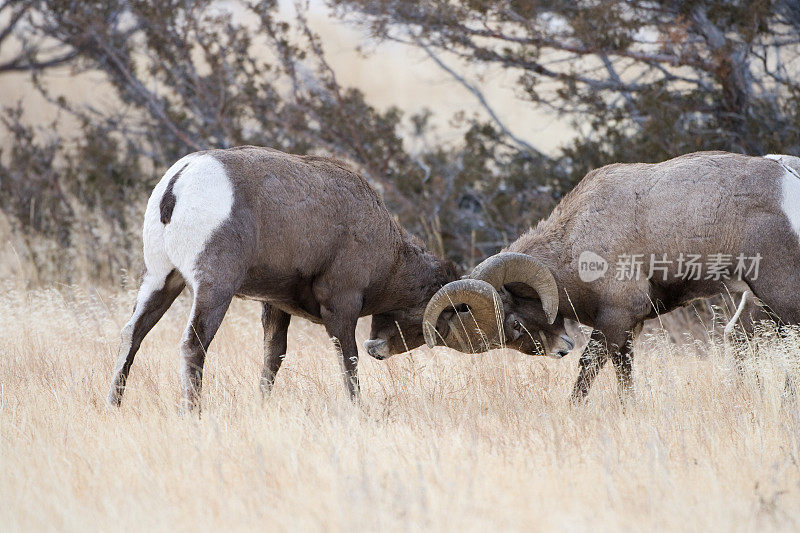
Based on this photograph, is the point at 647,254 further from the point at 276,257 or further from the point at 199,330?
the point at 199,330

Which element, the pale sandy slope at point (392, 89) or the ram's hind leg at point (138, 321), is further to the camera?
the pale sandy slope at point (392, 89)

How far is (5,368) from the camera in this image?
6.65 metres

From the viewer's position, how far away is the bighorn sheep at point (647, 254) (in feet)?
19.4

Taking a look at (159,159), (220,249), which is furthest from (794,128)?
(159,159)

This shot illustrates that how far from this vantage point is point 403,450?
15.0 feet

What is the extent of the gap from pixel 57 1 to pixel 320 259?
29.7 feet

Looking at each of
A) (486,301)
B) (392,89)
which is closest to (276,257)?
(486,301)

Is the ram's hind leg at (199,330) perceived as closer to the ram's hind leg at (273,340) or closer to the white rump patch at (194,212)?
the white rump patch at (194,212)

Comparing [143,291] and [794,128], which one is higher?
[794,128]

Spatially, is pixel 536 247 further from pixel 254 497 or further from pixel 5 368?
pixel 5 368

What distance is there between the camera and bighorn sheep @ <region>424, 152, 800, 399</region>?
5.90 meters

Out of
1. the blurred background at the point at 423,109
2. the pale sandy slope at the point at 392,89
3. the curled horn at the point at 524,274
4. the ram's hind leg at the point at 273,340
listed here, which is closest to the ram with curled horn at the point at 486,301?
the curled horn at the point at 524,274

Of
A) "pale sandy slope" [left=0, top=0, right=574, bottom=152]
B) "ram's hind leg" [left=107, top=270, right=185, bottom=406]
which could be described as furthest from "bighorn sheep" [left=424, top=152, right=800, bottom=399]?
"pale sandy slope" [left=0, top=0, right=574, bottom=152]

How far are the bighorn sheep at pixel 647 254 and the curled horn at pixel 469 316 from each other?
0.01 meters
